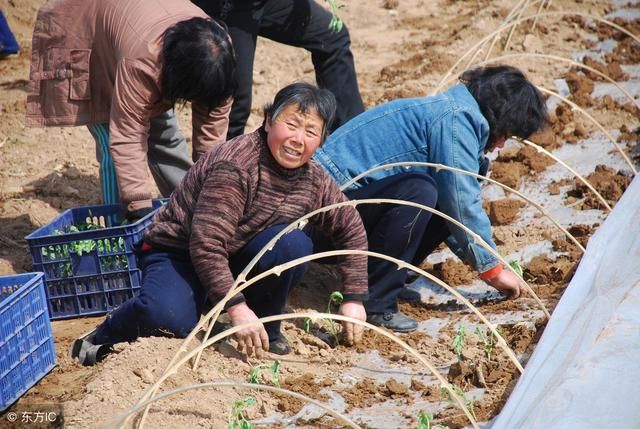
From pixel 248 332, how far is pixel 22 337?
769 millimetres

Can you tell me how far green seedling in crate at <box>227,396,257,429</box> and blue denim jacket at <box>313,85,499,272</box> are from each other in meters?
1.17

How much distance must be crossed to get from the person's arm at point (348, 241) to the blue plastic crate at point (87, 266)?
0.77 metres

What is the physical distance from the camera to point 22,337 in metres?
3.12

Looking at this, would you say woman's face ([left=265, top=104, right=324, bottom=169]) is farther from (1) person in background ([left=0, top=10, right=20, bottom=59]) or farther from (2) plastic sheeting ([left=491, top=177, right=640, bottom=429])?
(1) person in background ([left=0, top=10, right=20, bottom=59])

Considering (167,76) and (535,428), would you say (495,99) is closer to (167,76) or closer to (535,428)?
(167,76)

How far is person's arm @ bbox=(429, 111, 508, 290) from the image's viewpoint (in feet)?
11.8

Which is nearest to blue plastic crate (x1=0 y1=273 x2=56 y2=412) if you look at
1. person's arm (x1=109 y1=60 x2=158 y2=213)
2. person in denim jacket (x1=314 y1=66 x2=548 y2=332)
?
person's arm (x1=109 y1=60 x2=158 y2=213)

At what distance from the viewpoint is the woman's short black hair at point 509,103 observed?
3652 mm

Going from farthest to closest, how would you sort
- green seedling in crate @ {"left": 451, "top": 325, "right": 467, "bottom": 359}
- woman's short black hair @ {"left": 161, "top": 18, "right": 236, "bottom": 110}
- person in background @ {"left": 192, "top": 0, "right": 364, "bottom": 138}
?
person in background @ {"left": 192, "top": 0, "right": 364, "bottom": 138} < woman's short black hair @ {"left": 161, "top": 18, "right": 236, "bottom": 110} < green seedling in crate @ {"left": 451, "top": 325, "right": 467, "bottom": 359}

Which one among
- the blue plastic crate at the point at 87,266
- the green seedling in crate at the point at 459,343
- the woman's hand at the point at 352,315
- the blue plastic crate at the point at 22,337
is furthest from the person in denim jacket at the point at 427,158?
the blue plastic crate at the point at 22,337

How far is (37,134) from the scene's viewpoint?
5605mm

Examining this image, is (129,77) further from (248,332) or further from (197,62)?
(248,332)

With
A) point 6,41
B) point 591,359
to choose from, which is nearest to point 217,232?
point 591,359

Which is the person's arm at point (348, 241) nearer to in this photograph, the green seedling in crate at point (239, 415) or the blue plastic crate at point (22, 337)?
the green seedling in crate at point (239, 415)
